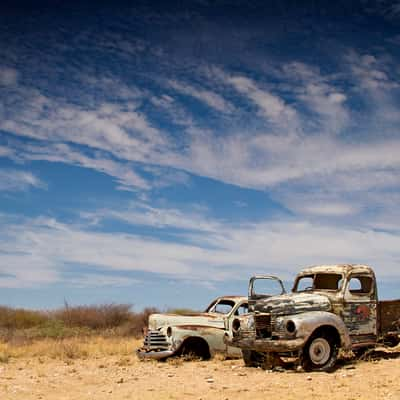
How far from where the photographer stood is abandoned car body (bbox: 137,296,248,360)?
1395cm

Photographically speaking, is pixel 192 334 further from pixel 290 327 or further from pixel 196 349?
pixel 290 327

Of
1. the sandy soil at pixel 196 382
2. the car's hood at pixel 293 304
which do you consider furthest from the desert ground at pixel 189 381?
the car's hood at pixel 293 304

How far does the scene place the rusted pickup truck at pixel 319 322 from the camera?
39.0 feet

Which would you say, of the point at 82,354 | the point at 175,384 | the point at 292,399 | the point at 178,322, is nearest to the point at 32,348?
the point at 82,354

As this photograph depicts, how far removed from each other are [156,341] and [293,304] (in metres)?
3.95

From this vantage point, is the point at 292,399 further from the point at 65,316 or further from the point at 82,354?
the point at 65,316

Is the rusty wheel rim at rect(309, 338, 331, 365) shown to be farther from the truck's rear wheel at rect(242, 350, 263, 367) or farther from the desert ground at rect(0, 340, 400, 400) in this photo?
the truck's rear wheel at rect(242, 350, 263, 367)

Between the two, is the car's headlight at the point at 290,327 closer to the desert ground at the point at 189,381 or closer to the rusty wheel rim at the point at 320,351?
the rusty wheel rim at the point at 320,351

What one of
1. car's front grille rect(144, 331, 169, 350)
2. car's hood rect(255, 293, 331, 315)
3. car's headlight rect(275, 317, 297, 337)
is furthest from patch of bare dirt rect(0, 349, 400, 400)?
car's hood rect(255, 293, 331, 315)

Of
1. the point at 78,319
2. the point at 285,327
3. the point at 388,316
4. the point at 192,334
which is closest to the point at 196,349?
the point at 192,334

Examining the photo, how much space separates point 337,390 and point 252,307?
3.31 metres

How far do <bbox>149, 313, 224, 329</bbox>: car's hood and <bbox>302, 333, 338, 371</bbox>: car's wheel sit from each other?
2715 mm

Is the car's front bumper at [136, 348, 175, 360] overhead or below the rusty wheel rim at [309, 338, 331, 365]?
below

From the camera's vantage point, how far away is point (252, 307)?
12.9 metres
